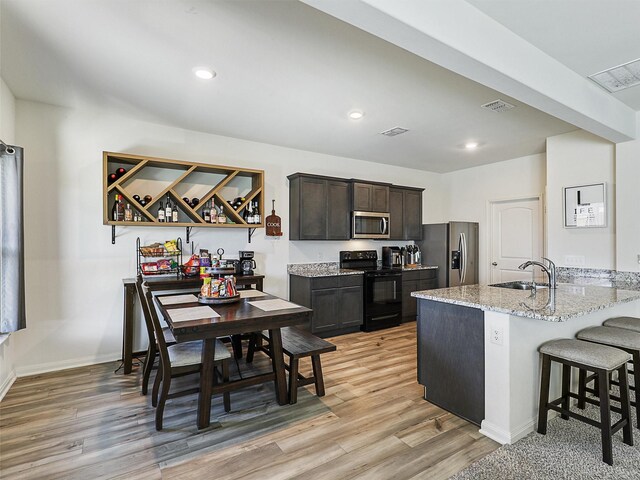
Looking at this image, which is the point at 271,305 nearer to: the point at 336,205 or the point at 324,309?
the point at 324,309

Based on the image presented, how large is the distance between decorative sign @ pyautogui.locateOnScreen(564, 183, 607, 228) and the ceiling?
0.69 metres

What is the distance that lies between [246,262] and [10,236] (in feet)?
7.12

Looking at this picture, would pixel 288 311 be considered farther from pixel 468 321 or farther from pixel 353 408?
pixel 468 321

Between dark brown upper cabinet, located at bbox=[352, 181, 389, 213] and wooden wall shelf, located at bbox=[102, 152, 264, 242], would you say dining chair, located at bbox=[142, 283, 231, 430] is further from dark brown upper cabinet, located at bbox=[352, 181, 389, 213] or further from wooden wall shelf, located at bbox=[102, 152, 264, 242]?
dark brown upper cabinet, located at bbox=[352, 181, 389, 213]

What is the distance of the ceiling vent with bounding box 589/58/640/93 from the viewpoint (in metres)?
2.67

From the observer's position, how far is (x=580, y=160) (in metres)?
4.05

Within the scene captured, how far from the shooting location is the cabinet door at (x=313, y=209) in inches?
187

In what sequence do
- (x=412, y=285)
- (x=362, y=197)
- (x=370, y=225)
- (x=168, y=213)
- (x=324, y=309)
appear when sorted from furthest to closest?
(x=412, y=285) < (x=370, y=225) < (x=362, y=197) < (x=324, y=309) < (x=168, y=213)

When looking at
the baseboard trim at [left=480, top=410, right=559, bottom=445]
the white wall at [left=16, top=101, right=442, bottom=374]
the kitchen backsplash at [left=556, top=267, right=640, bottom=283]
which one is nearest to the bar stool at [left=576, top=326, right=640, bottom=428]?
the baseboard trim at [left=480, top=410, right=559, bottom=445]

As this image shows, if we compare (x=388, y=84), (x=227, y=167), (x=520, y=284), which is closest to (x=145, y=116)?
(x=227, y=167)

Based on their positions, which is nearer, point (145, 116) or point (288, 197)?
point (145, 116)

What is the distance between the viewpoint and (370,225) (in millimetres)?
5387

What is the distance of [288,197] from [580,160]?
368cm

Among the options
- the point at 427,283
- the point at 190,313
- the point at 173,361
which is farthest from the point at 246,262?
the point at 427,283
